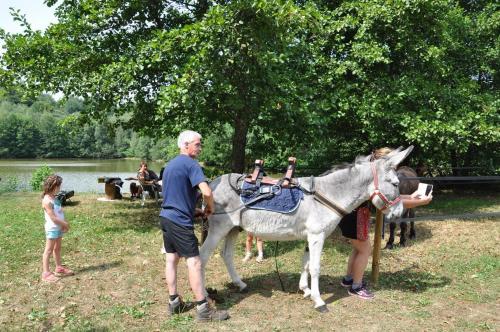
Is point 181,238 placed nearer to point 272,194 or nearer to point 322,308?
point 272,194

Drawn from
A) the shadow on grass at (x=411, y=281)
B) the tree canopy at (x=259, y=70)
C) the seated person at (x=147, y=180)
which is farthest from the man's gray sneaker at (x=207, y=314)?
the seated person at (x=147, y=180)

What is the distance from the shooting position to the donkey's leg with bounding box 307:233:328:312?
5.31 metres

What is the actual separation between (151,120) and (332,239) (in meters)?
5.99

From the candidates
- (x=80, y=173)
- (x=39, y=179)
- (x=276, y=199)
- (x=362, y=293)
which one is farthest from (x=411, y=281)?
(x=80, y=173)

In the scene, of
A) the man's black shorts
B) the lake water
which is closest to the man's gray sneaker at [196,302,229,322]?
the man's black shorts

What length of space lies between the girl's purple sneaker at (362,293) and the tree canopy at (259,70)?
4650mm

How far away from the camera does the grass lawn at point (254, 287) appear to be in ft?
16.3

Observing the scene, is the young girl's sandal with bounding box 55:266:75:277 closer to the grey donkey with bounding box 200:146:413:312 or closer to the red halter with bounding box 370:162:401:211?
the grey donkey with bounding box 200:146:413:312

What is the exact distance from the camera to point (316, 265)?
5.36 metres

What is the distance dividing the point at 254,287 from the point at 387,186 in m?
2.48

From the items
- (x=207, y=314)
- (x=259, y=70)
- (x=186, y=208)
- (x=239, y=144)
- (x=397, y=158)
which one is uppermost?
(x=259, y=70)

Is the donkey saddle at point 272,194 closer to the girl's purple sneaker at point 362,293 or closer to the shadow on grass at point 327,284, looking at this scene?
the shadow on grass at point 327,284

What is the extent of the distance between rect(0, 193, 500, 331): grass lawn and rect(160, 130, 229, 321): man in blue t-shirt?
45cm

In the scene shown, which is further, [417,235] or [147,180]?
[147,180]
